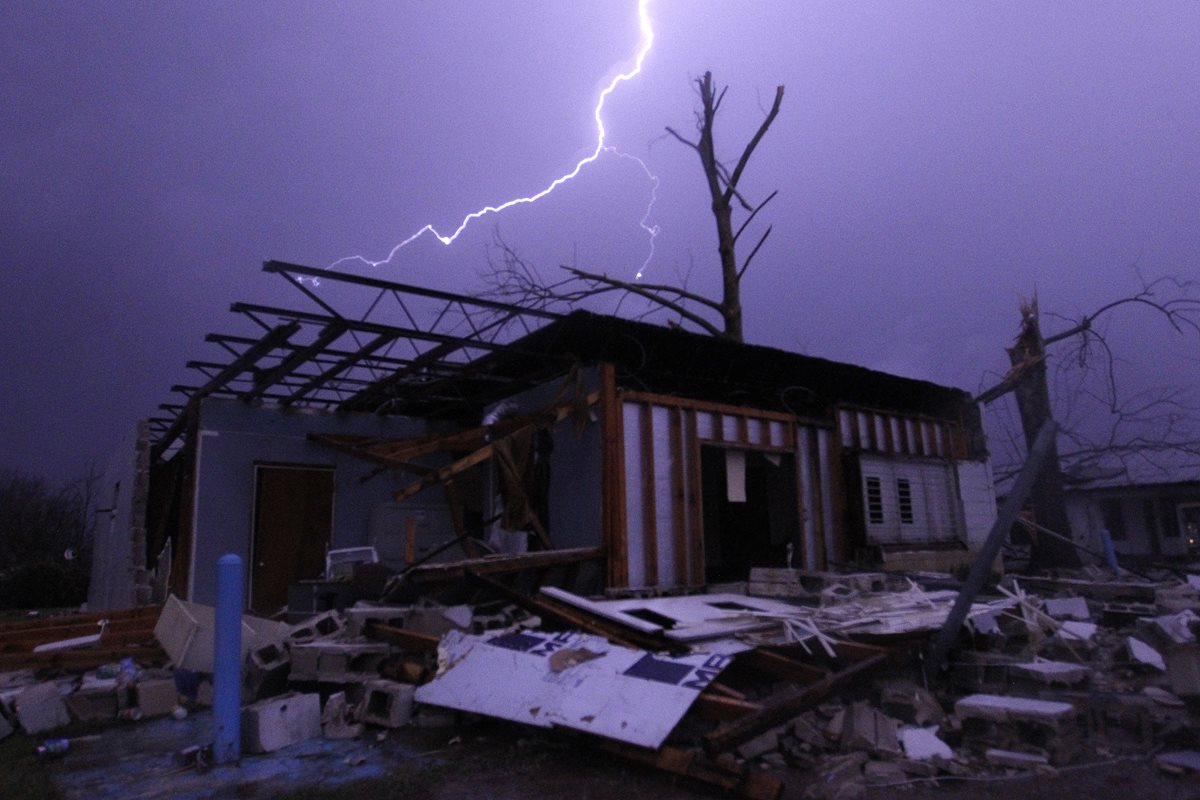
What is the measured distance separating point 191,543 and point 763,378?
919cm

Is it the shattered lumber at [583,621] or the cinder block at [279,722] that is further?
the shattered lumber at [583,621]

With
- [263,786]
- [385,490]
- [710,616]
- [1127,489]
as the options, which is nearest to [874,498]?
[710,616]

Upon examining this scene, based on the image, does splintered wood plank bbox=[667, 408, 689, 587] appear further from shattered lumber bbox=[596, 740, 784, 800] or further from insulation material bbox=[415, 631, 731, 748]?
shattered lumber bbox=[596, 740, 784, 800]

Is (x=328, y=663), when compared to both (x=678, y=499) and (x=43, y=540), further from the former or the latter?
(x=43, y=540)

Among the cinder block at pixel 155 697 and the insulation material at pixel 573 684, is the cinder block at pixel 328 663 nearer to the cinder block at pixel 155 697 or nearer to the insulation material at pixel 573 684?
the insulation material at pixel 573 684

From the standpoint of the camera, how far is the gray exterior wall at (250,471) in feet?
41.4

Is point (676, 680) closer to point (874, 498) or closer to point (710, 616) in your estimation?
point (710, 616)

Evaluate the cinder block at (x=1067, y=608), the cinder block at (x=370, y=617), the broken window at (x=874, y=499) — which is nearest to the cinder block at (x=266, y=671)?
the cinder block at (x=370, y=617)

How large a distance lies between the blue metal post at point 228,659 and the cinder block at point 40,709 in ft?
7.48

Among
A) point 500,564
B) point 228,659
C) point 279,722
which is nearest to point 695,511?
point 500,564

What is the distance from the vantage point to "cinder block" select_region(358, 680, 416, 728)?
6520 millimetres

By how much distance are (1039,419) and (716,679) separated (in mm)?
12997

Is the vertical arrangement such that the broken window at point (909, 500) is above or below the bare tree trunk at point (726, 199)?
below

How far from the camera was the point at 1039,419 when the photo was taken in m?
16.4
